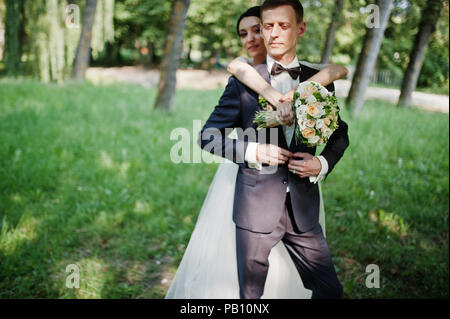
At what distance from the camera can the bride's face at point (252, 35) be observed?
2.10 m

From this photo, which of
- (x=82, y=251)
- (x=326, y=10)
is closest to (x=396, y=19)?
(x=326, y=10)

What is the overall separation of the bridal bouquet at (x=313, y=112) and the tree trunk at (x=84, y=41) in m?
12.0

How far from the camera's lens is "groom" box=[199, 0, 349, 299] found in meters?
1.77

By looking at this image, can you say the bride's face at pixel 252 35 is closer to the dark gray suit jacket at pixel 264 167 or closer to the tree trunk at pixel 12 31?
the dark gray suit jacket at pixel 264 167

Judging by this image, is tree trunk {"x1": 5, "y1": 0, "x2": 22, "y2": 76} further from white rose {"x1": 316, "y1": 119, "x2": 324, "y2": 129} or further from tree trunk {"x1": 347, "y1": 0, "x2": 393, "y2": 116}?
white rose {"x1": 316, "y1": 119, "x2": 324, "y2": 129}

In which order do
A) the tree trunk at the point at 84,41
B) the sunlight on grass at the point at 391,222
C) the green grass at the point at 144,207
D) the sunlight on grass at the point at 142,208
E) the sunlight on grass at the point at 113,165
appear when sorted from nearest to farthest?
1. the green grass at the point at 144,207
2. the sunlight on grass at the point at 391,222
3. the sunlight on grass at the point at 142,208
4. the sunlight on grass at the point at 113,165
5. the tree trunk at the point at 84,41

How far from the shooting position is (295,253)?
1926 mm

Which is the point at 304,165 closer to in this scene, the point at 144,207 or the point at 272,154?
the point at 272,154

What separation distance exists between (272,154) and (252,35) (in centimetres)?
94

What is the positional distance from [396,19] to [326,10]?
310 cm

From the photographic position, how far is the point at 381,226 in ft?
12.4

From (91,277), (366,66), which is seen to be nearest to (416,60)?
(366,66)

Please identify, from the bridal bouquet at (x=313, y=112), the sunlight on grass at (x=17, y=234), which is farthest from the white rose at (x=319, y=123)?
the sunlight on grass at (x=17, y=234)
